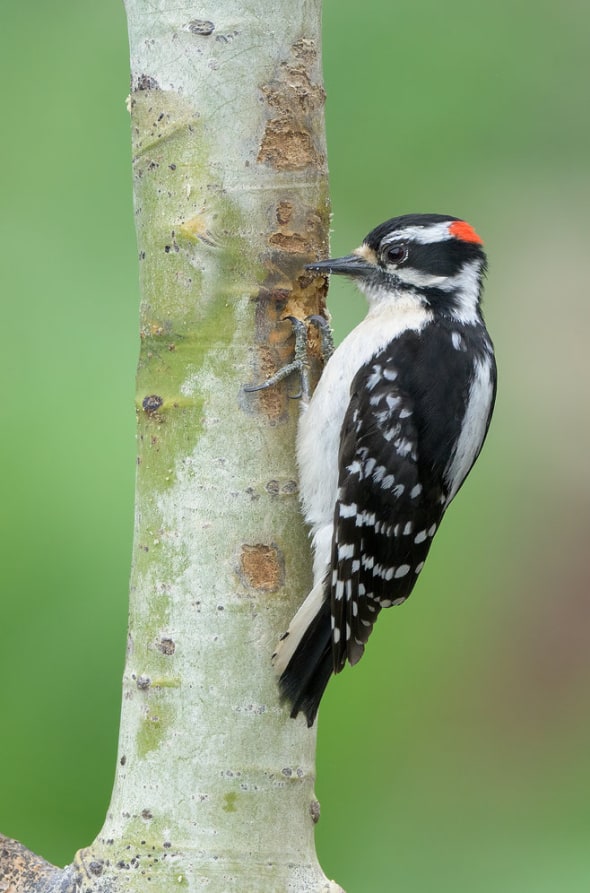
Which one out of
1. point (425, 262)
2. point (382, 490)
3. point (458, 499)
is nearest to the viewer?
point (382, 490)

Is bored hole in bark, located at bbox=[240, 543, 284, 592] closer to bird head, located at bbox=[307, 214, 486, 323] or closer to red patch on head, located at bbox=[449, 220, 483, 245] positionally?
bird head, located at bbox=[307, 214, 486, 323]

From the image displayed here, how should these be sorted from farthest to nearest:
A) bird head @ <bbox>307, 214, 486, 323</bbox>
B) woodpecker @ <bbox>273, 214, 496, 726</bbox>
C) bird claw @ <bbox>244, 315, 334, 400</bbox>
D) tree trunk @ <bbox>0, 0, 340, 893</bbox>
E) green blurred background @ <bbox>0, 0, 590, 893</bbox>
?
green blurred background @ <bbox>0, 0, 590, 893</bbox>, bird head @ <bbox>307, 214, 486, 323</bbox>, woodpecker @ <bbox>273, 214, 496, 726</bbox>, bird claw @ <bbox>244, 315, 334, 400</bbox>, tree trunk @ <bbox>0, 0, 340, 893</bbox>

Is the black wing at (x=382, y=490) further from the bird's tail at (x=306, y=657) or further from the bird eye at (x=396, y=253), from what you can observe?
the bird eye at (x=396, y=253)

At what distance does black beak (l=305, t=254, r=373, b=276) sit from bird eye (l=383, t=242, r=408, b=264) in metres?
0.04

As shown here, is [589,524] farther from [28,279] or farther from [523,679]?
[28,279]

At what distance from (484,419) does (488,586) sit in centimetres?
185

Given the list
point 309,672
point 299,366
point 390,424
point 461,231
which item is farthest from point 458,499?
point 309,672

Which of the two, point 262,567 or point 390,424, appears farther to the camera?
point 390,424

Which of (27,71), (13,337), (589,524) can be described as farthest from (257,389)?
(27,71)

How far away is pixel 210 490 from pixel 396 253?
0.79 metres

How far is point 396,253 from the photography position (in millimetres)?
2586

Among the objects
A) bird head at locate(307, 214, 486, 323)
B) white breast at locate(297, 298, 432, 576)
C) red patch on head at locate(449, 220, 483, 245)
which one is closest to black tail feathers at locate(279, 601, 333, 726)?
white breast at locate(297, 298, 432, 576)

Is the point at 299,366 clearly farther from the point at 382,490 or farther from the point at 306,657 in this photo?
the point at 306,657

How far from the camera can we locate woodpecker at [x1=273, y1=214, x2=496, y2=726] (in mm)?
2238
